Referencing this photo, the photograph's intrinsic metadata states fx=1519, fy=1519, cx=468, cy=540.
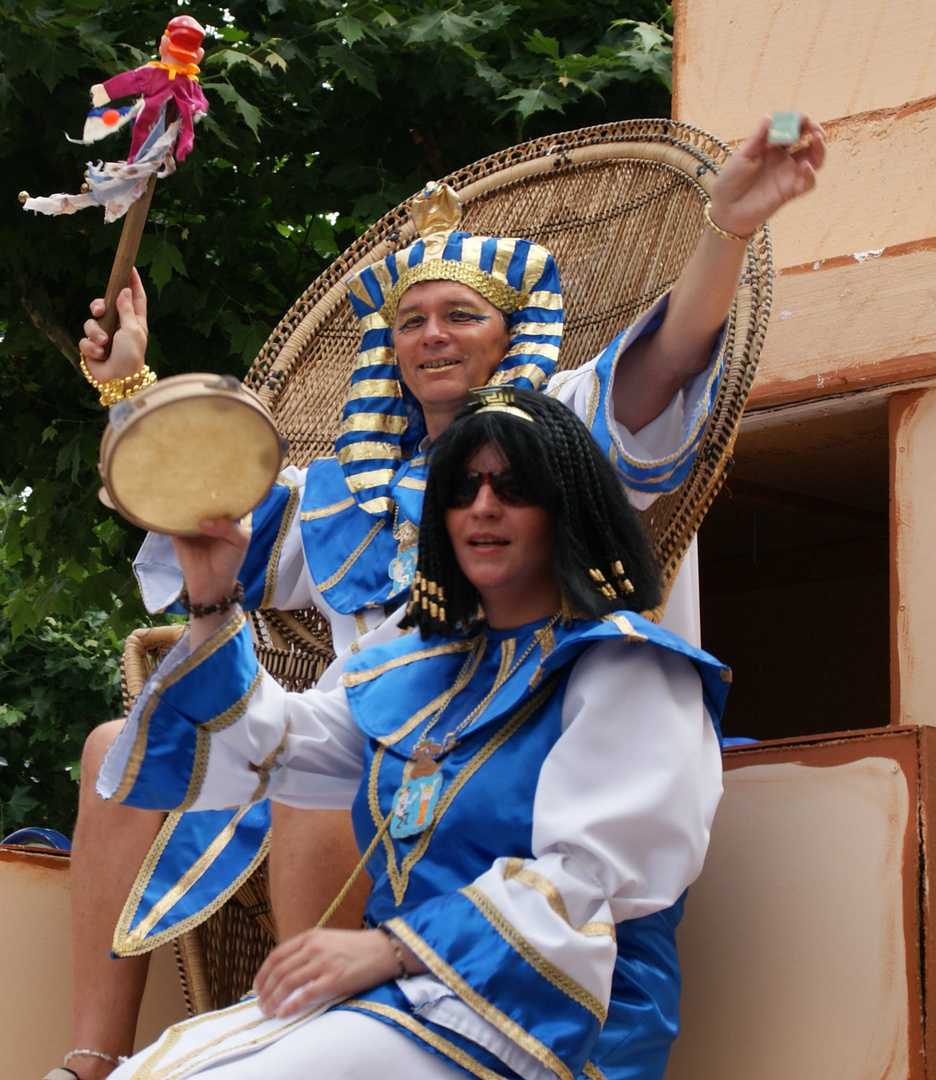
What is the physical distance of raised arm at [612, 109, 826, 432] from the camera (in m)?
2.14

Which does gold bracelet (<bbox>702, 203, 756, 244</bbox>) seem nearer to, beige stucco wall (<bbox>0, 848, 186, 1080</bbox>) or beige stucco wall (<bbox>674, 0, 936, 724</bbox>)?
beige stucco wall (<bbox>674, 0, 936, 724</bbox>)

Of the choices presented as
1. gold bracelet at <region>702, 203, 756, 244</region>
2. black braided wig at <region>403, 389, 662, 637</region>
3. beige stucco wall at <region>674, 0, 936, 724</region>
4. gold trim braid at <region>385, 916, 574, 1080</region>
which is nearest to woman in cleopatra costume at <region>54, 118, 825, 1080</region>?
gold bracelet at <region>702, 203, 756, 244</region>

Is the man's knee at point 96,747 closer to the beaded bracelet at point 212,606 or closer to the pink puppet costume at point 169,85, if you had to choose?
the beaded bracelet at point 212,606

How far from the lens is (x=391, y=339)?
2.90m

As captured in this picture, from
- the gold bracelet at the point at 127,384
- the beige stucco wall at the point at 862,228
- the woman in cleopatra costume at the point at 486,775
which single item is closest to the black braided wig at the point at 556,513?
the woman in cleopatra costume at the point at 486,775

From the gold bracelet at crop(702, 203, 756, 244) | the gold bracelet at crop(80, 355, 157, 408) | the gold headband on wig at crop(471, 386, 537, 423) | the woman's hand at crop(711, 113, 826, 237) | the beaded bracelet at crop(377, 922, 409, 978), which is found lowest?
the beaded bracelet at crop(377, 922, 409, 978)

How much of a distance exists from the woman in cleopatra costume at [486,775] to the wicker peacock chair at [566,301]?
52cm

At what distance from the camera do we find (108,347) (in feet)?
8.43

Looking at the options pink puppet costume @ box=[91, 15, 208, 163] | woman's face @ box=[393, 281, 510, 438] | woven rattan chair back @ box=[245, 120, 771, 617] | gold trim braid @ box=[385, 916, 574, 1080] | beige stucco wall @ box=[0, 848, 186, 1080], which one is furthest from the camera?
beige stucco wall @ box=[0, 848, 186, 1080]

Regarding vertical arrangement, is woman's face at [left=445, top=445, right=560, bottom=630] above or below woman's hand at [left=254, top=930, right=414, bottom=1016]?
above

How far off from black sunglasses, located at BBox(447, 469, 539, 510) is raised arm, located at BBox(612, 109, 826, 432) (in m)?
0.52

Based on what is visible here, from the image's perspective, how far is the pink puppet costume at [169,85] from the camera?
2108mm

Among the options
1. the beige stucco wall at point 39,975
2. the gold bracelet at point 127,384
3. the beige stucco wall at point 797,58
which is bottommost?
the beige stucco wall at point 39,975

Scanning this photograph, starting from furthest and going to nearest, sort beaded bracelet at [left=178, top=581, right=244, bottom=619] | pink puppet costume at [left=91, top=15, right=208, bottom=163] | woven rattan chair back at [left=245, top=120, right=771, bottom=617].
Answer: woven rattan chair back at [left=245, top=120, right=771, bottom=617] < pink puppet costume at [left=91, top=15, right=208, bottom=163] < beaded bracelet at [left=178, top=581, right=244, bottom=619]
